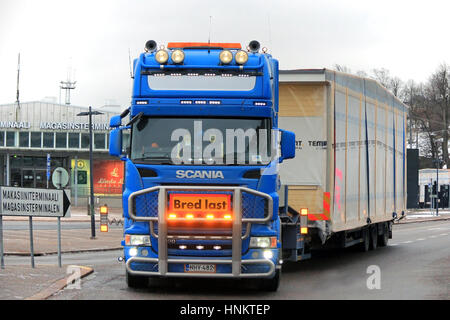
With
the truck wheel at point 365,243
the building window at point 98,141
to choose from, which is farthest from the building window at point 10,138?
the truck wheel at point 365,243

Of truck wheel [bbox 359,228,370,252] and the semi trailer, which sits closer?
the semi trailer

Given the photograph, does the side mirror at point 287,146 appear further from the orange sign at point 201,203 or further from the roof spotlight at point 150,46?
the roof spotlight at point 150,46

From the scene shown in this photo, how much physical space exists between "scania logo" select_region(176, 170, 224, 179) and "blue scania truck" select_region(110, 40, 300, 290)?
15 millimetres

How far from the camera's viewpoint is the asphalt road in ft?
42.8

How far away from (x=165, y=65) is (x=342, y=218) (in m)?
6.32

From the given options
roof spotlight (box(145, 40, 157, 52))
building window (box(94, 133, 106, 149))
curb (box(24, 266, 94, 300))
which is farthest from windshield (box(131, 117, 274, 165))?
building window (box(94, 133, 106, 149))

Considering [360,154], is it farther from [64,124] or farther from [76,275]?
[64,124]

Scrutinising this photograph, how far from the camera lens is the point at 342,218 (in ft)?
57.6

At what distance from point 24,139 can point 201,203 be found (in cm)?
6005

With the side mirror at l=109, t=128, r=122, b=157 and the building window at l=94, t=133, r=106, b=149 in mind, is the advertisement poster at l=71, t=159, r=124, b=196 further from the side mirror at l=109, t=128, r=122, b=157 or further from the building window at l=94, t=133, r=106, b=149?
the side mirror at l=109, t=128, r=122, b=157

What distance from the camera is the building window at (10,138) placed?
229 feet

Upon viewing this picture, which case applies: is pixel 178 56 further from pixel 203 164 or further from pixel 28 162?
pixel 28 162
